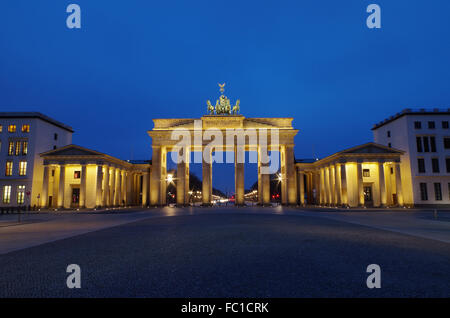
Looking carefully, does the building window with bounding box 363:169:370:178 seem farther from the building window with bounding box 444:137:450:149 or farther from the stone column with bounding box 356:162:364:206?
the building window with bounding box 444:137:450:149

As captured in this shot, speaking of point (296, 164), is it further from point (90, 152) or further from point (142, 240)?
point (142, 240)

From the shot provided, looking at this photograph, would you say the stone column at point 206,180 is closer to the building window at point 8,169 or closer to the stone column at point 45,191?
the stone column at point 45,191

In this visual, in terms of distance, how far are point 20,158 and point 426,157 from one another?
85480mm

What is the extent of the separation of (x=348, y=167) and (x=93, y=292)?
193ft

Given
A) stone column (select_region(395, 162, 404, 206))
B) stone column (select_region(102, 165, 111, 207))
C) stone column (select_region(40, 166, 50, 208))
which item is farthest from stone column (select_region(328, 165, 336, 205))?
stone column (select_region(40, 166, 50, 208))

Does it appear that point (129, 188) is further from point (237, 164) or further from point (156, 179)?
point (237, 164)

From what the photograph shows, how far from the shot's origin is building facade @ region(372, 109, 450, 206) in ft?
172

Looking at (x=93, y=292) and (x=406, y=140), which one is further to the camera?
(x=406, y=140)

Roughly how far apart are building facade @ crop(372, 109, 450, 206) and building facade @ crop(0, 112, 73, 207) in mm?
78666

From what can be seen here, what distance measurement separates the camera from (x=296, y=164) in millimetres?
67875

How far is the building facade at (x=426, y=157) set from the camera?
52506 millimetres

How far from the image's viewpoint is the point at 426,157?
5341cm

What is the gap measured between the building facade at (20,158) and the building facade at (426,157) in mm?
78666
